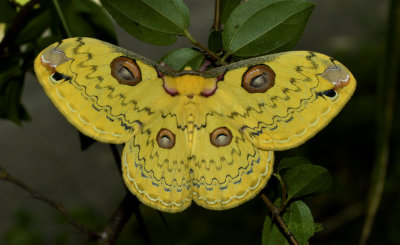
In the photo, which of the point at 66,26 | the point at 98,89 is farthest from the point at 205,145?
the point at 66,26

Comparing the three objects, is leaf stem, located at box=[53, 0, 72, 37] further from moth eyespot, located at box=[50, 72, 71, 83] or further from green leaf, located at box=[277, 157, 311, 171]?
green leaf, located at box=[277, 157, 311, 171]

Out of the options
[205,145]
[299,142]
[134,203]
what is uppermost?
[299,142]

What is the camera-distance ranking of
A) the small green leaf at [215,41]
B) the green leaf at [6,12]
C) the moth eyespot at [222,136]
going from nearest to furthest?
the small green leaf at [215,41]
the moth eyespot at [222,136]
the green leaf at [6,12]

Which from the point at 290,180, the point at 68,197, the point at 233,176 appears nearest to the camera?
the point at 290,180

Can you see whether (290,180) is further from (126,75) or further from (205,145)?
(126,75)

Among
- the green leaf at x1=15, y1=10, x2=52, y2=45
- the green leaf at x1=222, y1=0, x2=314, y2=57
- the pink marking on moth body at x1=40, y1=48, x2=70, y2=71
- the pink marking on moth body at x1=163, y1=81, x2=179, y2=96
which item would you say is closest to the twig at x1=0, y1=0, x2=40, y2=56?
the green leaf at x1=15, y1=10, x2=52, y2=45

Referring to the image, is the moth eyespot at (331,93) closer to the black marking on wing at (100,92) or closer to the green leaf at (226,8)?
the green leaf at (226,8)

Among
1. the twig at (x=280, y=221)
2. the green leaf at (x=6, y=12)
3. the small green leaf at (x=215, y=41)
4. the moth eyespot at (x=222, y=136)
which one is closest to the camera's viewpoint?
the twig at (x=280, y=221)

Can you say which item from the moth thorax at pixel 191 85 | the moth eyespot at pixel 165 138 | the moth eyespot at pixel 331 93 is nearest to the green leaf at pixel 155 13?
the moth thorax at pixel 191 85

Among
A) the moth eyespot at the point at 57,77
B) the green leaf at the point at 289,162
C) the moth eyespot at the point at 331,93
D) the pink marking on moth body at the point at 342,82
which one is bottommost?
the green leaf at the point at 289,162
